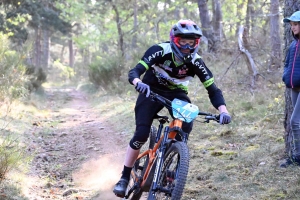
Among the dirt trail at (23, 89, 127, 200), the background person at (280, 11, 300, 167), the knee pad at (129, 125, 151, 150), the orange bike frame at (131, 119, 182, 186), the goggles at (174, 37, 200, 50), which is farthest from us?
the dirt trail at (23, 89, 127, 200)

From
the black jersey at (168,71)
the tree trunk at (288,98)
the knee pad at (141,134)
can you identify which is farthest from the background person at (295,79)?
the knee pad at (141,134)

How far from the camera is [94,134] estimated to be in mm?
8633

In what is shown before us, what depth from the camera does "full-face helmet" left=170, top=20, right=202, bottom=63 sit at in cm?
357

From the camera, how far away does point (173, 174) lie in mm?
3350

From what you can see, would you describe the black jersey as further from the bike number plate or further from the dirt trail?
the dirt trail

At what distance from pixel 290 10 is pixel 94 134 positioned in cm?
530

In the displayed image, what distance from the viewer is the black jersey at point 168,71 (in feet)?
12.3

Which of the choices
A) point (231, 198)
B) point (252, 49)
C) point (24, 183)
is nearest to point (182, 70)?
point (231, 198)

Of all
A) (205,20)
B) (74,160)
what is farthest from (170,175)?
(205,20)

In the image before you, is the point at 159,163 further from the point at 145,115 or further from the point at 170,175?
the point at 145,115

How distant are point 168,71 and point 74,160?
3.49m

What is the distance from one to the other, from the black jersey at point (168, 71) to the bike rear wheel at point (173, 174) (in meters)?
0.79

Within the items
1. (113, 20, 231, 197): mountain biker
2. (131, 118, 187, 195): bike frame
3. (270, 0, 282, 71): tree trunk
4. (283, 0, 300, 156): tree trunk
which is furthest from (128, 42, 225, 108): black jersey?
(270, 0, 282, 71): tree trunk

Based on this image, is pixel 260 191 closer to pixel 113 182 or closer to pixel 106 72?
pixel 113 182
